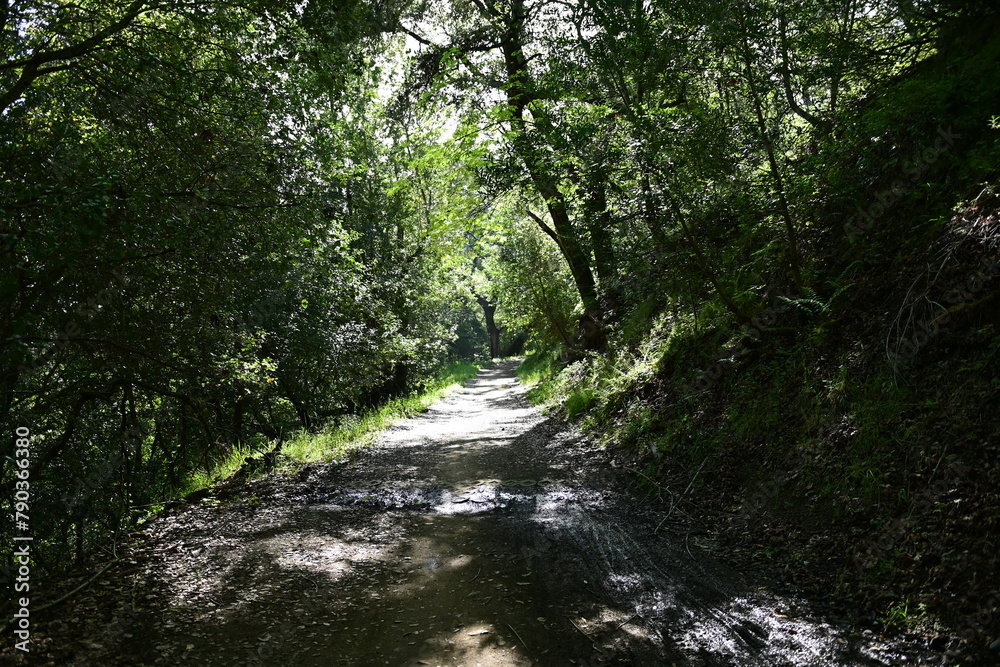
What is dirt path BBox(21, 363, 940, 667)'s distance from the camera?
125 inches

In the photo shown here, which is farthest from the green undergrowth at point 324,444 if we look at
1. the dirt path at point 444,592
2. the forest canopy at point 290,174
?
the dirt path at point 444,592

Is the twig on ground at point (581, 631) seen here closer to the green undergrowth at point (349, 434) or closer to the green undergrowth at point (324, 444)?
the green undergrowth at point (324, 444)

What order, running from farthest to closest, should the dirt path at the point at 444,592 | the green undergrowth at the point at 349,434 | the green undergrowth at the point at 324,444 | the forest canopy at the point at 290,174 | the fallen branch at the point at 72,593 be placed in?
the green undergrowth at the point at 349,434, the green undergrowth at the point at 324,444, the forest canopy at the point at 290,174, the fallen branch at the point at 72,593, the dirt path at the point at 444,592

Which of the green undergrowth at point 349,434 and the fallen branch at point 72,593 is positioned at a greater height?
the fallen branch at point 72,593

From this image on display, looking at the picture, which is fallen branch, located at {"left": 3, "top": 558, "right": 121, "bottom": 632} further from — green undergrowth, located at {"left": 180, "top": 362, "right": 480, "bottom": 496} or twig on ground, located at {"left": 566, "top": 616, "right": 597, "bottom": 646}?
twig on ground, located at {"left": 566, "top": 616, "right": 597, "bottom": 646}

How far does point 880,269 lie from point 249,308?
23.7 ft

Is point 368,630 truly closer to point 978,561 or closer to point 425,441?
point 978,561

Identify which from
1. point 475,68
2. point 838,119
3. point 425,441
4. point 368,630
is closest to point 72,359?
point 368,630

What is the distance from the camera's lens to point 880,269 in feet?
16.8

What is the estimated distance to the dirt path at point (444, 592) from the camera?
3.17 metres

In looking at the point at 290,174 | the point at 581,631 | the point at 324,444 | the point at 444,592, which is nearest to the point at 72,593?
the point at 444,592

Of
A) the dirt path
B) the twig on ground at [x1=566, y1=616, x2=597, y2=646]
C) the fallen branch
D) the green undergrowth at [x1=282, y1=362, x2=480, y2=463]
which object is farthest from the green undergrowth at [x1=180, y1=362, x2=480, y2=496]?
the twig on ground at [x1=566, y1=616, x2=597, y2=646]

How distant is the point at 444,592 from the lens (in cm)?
402

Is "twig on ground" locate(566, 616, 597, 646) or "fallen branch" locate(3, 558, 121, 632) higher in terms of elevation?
"fallen branch" locate(3, 558, 121, 632)
